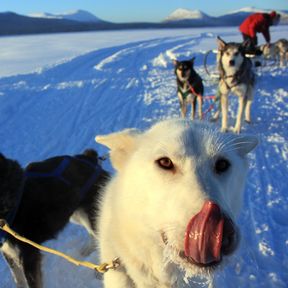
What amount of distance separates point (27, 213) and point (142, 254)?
1096 millimetres

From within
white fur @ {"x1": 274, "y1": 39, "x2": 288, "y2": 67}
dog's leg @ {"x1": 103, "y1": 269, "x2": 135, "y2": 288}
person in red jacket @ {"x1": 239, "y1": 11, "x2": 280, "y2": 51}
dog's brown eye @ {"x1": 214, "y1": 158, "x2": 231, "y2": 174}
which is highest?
person in red jacket @ {"x1": 239, "y1": 11, "x2": 280, "y2": 51}

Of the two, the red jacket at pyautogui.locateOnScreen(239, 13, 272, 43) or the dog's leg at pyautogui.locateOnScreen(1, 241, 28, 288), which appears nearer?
the dog's leg at pyautogui.locateOnScreen(1, 241, 28, 288)

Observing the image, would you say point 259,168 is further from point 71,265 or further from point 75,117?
point 75,117

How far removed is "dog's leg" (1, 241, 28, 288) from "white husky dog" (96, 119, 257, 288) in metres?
0.73

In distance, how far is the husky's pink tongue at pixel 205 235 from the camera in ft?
4.86

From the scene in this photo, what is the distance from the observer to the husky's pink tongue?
1480 millimetres

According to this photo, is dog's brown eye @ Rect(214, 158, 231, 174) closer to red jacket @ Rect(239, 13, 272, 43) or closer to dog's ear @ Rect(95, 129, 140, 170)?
dog's ear @ Rect(95, 129, 140, 170)

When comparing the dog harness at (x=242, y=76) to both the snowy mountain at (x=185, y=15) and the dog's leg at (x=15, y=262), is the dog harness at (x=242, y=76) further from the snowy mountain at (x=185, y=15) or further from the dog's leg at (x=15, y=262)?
the snowy mountain at (x=185, y=15)

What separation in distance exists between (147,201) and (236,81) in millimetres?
5168

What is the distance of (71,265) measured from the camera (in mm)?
3188

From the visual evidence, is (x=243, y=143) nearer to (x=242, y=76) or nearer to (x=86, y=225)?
(x=86, y=225)

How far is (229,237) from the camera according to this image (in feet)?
5.01

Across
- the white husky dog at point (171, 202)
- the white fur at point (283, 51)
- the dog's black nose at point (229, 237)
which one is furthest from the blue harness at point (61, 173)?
the white fur at point (283, 51)

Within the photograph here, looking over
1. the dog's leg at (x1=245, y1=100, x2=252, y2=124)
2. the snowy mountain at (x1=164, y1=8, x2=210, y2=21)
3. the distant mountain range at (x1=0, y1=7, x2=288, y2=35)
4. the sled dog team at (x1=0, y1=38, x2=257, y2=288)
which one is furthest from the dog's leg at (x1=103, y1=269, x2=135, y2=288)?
the snowy mountain at (x1=164, y1=8, x2=210, y2=21)
